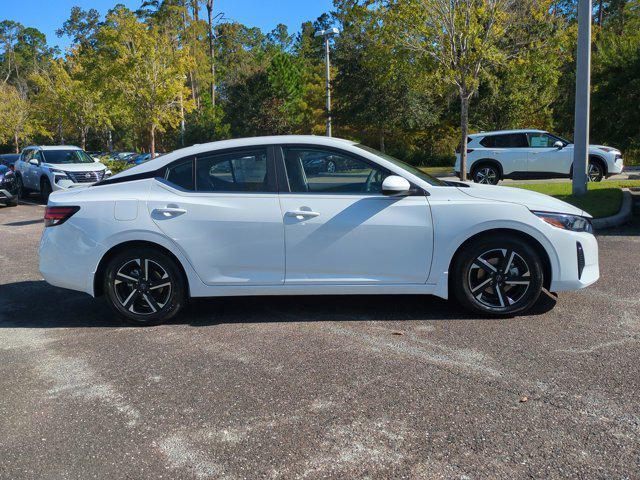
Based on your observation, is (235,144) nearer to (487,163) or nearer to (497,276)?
(497,276)

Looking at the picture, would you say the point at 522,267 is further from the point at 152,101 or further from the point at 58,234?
the point at 152,101

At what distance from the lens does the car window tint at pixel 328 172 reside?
515 cm

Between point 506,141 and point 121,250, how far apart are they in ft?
48.6

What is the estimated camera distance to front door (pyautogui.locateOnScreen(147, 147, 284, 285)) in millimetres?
5090

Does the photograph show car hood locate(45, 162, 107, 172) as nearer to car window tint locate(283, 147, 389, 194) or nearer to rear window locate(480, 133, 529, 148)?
rear window locate(480, 133, 529, 148)

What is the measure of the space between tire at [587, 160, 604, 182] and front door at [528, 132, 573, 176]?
0.72 meters

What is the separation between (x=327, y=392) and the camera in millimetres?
3783

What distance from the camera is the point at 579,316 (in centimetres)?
521

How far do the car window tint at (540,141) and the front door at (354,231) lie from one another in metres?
13.8

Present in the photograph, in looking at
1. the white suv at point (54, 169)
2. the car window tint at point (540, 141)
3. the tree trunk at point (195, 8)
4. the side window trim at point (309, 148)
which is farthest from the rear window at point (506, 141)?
the tree trunk at point (195, 8)

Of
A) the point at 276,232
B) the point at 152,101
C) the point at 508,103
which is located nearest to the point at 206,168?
the point at 276,232

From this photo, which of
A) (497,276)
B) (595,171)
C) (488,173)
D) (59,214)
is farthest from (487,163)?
(59,214)

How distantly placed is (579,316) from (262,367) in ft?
9.34

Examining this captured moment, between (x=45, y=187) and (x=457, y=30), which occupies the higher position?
(x=457, y=30)
